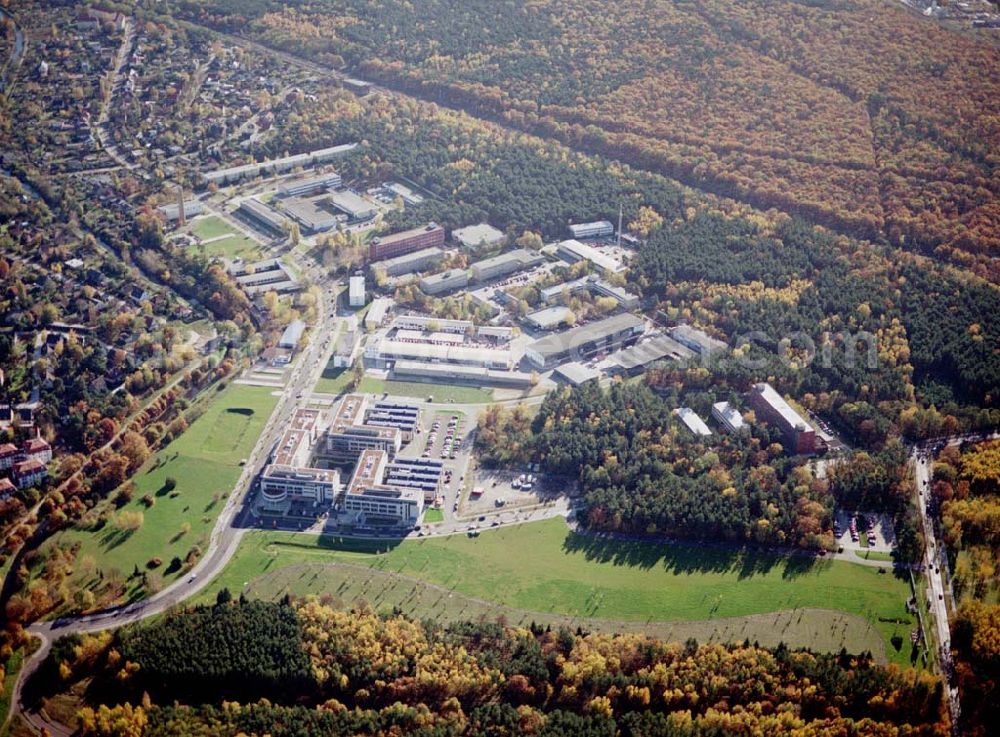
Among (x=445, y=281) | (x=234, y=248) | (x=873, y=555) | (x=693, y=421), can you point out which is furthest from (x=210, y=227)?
(x=873, y=555)

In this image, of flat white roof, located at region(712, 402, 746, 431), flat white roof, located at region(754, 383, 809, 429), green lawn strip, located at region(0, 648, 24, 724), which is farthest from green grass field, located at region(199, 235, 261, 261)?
green lawn strip, located at region(0, 648, 24, 724)

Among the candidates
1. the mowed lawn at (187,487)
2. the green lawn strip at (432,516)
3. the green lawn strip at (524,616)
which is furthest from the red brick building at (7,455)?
the green lawn strip at (432,516)

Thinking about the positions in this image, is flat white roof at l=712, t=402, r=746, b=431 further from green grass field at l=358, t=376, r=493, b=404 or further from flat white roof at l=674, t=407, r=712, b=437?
green grass field at l=358, t=376, r=493, b=404

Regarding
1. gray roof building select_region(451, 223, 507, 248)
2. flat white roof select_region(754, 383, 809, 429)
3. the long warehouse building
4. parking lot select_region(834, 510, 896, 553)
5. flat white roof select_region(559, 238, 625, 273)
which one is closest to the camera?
parking lot select_region(834, 510, 896, 553)

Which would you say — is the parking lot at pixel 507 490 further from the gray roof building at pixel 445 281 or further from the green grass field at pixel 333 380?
the gray roof building at pixel 445 281

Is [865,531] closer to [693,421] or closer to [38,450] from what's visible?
[693,421]

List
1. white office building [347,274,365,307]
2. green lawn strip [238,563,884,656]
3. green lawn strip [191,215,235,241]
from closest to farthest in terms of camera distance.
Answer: green lawn strip [238,563,884,656] → white office building [347,274,365,307] → green lawn strip [191,215,235,241]
